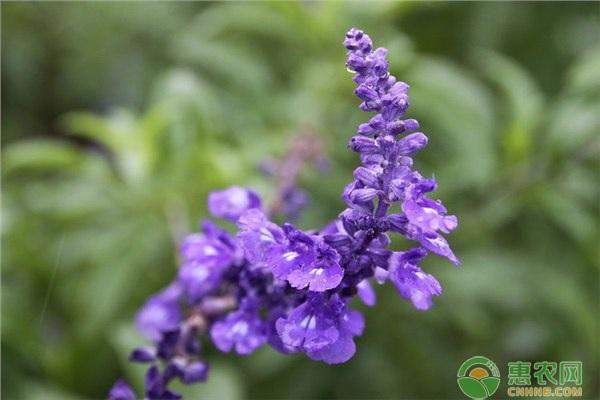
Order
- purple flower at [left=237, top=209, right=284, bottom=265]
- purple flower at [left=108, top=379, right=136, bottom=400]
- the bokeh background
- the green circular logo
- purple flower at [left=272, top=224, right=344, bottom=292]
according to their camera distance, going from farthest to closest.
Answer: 1. the bokeh background
2. the green circular logo
3. purple flower at [left=108, top=379, right=136, bottom=400]
4. purple flower at [left=237, top=209, right=284, bottom=265]
5. purple flower at [left=272, top=224, right=344, bottom=292]

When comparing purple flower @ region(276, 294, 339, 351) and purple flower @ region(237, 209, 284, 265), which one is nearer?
purple flower @ region(276, 294, 339, 351)

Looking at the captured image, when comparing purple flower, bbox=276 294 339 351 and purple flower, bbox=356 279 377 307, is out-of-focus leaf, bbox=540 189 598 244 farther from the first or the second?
purple flower, bbox=276 294 339 351

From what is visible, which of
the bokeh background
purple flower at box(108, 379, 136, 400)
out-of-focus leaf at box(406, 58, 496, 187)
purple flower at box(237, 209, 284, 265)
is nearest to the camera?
purple flower at box(237, 209, 284, 265)

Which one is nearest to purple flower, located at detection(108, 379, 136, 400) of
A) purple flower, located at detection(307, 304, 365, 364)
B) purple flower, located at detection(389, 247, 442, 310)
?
purple flower, located at detection(307, 304, 365, 364)

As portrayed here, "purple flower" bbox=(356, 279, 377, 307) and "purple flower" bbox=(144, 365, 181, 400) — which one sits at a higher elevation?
"purple flower" bbox=(356, 279, 377, 307)

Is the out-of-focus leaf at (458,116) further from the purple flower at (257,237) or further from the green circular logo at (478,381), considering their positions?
the purple flower at (257,237)

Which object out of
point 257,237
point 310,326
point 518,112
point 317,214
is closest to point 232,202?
point 257,237

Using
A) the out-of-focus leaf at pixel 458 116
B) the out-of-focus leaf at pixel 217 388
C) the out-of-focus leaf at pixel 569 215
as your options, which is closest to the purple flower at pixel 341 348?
the out-of-focus leaf at pixel 217 388
